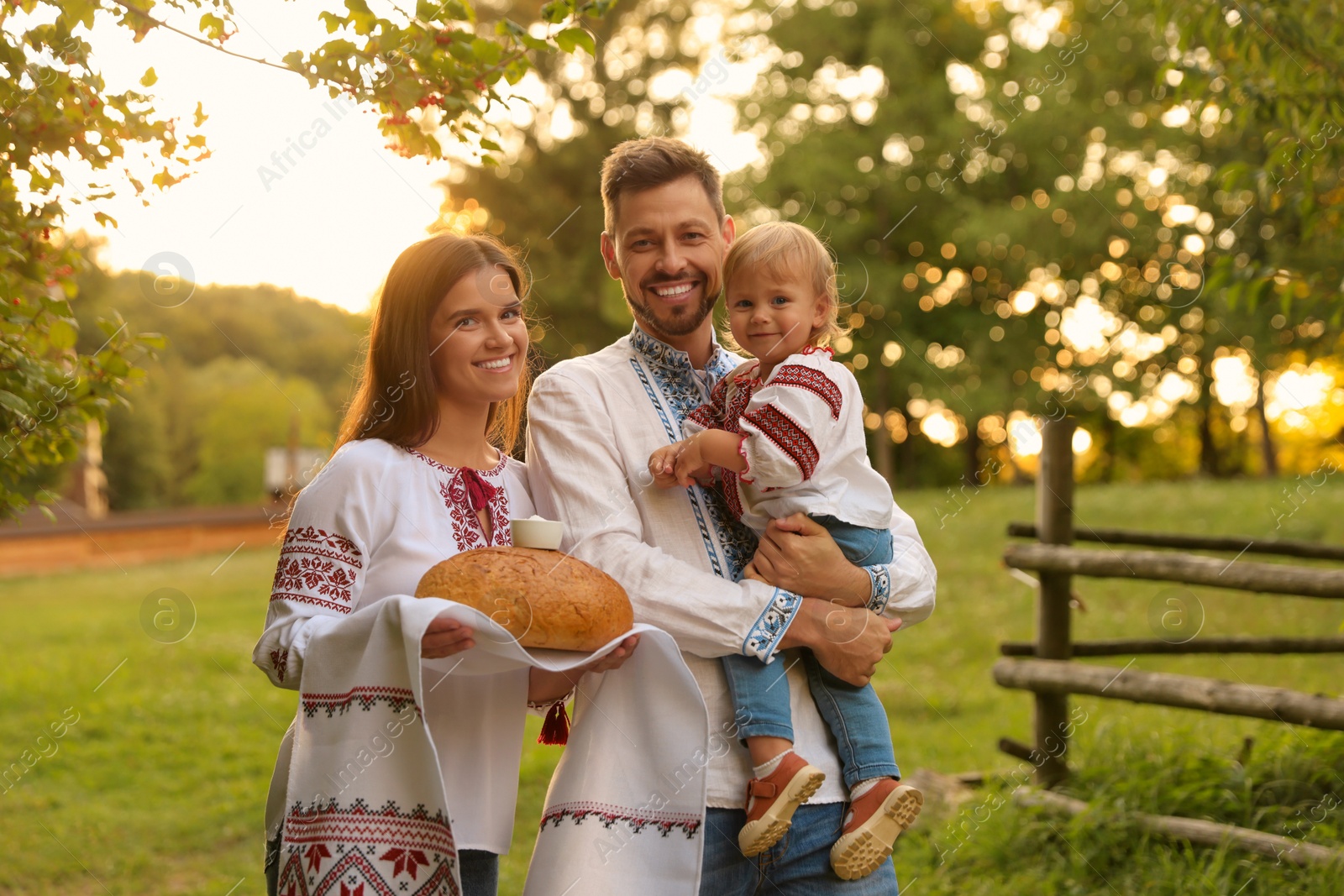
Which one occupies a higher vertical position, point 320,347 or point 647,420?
point 320,347

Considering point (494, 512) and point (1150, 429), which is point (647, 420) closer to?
point (494, 512)

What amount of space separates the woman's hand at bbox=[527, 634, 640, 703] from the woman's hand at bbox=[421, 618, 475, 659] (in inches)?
10.5

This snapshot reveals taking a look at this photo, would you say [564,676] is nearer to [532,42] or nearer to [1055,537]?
[532,42]

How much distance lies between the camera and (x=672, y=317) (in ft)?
8.25

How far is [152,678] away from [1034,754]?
8157 mm

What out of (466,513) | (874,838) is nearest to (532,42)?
(466,513)

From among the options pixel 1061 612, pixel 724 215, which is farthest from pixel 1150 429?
pixel 724 215

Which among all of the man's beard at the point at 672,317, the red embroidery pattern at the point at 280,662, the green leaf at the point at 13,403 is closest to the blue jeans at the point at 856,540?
the man's beard at the point at 672,317

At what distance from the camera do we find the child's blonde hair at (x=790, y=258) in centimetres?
244

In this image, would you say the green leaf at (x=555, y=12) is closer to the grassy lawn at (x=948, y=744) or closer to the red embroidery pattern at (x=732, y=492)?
the red embroidery pattern at (x=732, y=492)

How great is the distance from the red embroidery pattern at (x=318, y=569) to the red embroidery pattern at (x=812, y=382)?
943mm

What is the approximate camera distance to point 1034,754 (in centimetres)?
534

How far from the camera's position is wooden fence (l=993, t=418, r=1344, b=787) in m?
4.64

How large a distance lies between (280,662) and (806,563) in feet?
3.45
